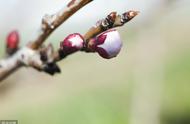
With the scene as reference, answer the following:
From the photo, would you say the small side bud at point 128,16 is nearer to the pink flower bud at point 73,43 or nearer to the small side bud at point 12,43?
the pink flower bud at point 73,43

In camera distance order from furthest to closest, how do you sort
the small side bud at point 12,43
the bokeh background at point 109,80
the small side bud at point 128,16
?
1. the bokeh background at point 109,80
2. the small side bud at point 12,43
3. the small side bud at point 128,16

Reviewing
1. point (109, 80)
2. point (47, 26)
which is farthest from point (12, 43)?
point (109, 80)

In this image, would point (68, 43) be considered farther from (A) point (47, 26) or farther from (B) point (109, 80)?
(B) point (109, 80)

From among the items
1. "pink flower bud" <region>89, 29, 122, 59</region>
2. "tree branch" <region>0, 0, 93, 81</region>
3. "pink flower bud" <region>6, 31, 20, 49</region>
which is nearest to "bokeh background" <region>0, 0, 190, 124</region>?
"pink flower bud" <region>6, 31, 20, 49</region>

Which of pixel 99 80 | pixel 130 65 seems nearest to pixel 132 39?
pixel 130 65

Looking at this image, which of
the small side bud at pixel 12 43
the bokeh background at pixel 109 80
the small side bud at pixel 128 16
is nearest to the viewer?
the small side bud at pixel 128 16

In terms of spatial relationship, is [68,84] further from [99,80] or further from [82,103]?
[82,103]

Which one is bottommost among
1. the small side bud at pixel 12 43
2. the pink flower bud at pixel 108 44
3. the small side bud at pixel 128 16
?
the pink flower bud at pixel 108 44

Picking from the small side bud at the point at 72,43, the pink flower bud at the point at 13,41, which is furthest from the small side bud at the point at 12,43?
the small side bud at the point at 72,43
